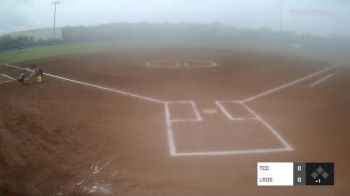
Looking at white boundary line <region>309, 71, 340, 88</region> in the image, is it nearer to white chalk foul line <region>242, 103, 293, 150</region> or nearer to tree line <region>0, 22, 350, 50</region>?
tree line <region>0, 22, 350, 50</region>

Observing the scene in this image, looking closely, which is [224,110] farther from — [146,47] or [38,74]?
[146,47]

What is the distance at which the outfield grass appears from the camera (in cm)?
1058

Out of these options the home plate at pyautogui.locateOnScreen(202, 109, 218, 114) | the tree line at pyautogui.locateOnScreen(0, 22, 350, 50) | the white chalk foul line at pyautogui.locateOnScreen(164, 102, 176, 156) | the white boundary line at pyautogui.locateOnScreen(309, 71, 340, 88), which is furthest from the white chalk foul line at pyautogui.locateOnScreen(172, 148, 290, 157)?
the tree line at pyautogui.locateOnScreen(0, 22, 350, 50)

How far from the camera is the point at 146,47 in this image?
2262 centimetres

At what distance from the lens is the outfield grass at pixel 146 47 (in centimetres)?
1058

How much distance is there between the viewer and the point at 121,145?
6.38 metres

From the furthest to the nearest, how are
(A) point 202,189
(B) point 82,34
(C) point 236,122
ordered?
(B) point 82,34
(C) point 236,122
(A) point 202,189

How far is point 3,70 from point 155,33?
11.1 metres

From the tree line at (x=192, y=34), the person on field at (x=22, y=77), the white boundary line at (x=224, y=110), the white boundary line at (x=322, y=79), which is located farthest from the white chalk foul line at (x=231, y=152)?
the person on field at (x=22, y=77)

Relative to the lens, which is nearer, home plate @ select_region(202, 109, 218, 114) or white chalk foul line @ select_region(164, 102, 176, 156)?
white chalk foul line @ select_region(164, 102, 176, 156)

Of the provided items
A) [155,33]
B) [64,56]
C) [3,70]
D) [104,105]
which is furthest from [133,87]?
[155,33]

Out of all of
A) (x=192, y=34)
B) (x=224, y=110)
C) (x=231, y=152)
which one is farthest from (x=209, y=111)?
(x=192, y=34)

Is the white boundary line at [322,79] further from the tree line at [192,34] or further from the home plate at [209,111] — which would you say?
the home plate at [209,111]

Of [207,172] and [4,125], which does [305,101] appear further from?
[4,125]
